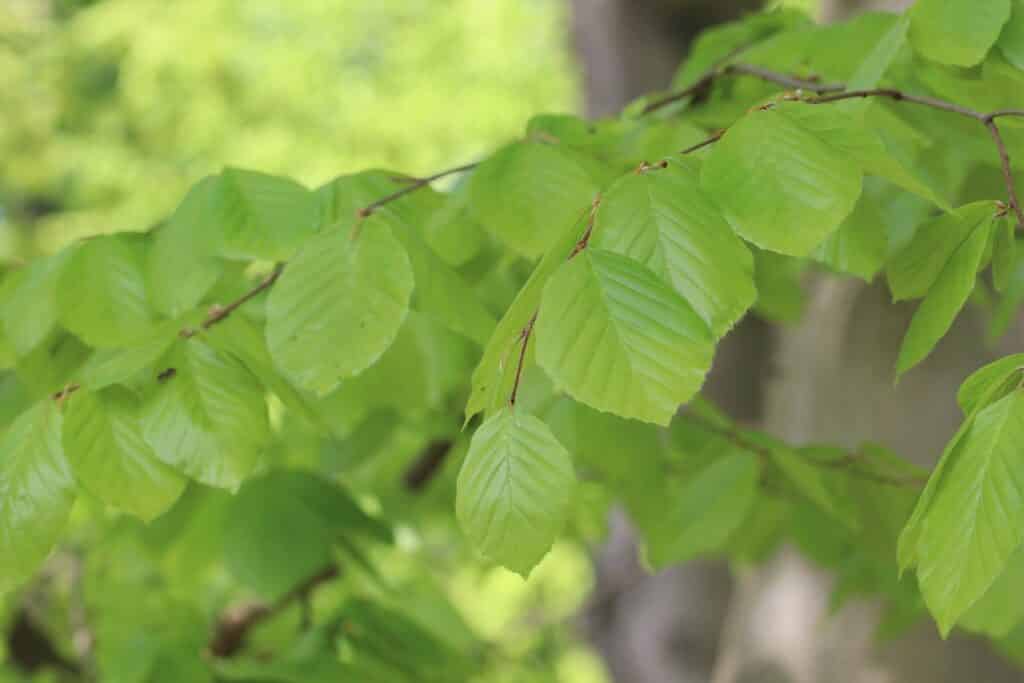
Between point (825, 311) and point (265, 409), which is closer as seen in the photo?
point (265, 409)

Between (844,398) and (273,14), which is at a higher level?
(844,398)

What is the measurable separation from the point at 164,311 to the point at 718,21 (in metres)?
2.01

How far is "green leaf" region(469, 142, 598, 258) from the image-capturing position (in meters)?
0.72

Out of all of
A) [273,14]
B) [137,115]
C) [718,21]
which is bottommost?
[137,115]

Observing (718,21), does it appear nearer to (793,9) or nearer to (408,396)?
(793,9)

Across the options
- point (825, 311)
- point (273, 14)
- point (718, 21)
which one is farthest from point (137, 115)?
point (825, 311)

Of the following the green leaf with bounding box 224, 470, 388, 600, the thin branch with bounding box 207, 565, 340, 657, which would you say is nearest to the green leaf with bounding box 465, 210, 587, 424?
the green leaf with bounding box 224, 470, 388, 600

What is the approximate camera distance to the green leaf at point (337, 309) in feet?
1.91

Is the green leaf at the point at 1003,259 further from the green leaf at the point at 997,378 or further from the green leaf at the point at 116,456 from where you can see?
the green leaf at the point at 116,456

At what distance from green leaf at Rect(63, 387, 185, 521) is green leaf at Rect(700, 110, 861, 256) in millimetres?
387

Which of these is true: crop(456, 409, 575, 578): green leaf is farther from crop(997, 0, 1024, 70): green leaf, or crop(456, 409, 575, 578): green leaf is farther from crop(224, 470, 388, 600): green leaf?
crop(224, 470, 388, 600): green leaf

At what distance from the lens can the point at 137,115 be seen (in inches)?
279

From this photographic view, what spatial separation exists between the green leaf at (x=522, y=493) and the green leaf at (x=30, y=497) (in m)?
0.29

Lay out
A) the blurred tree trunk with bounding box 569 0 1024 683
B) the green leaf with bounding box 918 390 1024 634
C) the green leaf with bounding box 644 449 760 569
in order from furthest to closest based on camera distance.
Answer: the blurred tree trunk with bounding box 569 0 1024 683, the green leaf with bounding box 644 449 760 569, the green leaf with bounding box 918 390 1024 634
